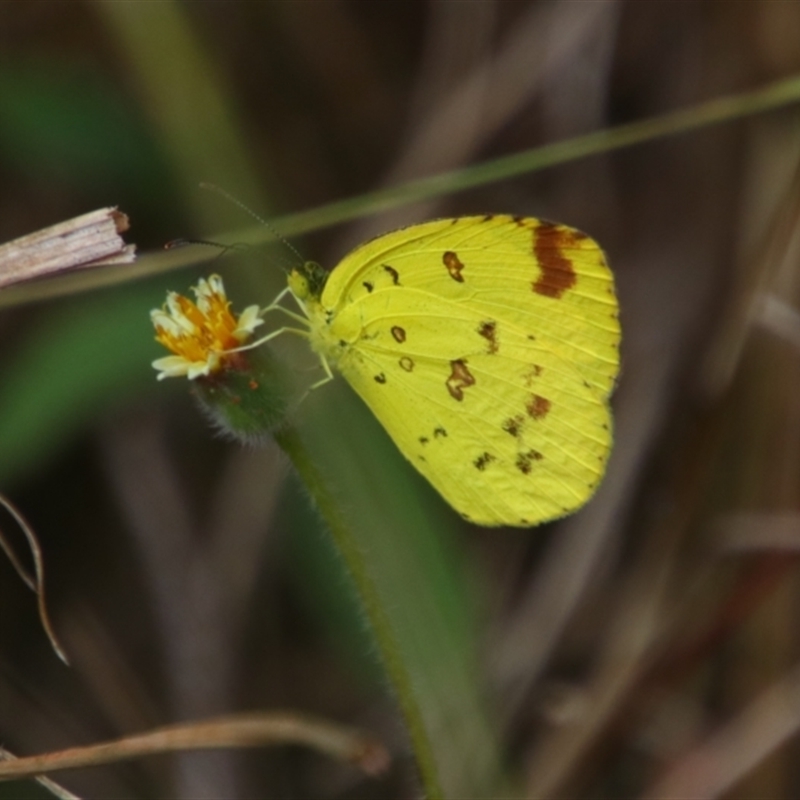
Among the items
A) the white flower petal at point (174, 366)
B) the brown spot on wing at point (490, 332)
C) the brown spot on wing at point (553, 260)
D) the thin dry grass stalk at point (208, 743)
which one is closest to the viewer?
the thin dry grass stalk at point (208, 743)

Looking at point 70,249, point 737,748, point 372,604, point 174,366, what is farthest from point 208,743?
point 737,748

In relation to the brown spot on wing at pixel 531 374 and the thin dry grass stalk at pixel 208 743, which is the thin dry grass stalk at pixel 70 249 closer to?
the thin dry grass stalk at pixel 208 743

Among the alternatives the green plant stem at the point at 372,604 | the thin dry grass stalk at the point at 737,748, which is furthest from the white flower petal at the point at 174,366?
the thin dry grass stalk at the point at 737,748

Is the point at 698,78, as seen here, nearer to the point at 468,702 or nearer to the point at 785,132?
the point at 785,132

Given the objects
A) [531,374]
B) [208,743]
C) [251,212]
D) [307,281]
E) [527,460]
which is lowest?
[208,743]

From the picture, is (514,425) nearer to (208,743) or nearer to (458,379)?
(458,379)

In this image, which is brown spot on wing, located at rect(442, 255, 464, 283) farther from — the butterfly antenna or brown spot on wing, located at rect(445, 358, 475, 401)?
the butterfly antenna

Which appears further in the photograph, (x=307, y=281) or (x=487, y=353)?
(x=487, y=353)

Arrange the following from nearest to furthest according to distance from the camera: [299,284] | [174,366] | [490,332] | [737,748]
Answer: [174,366] → [299,284] → [490,332] → [737,748]
